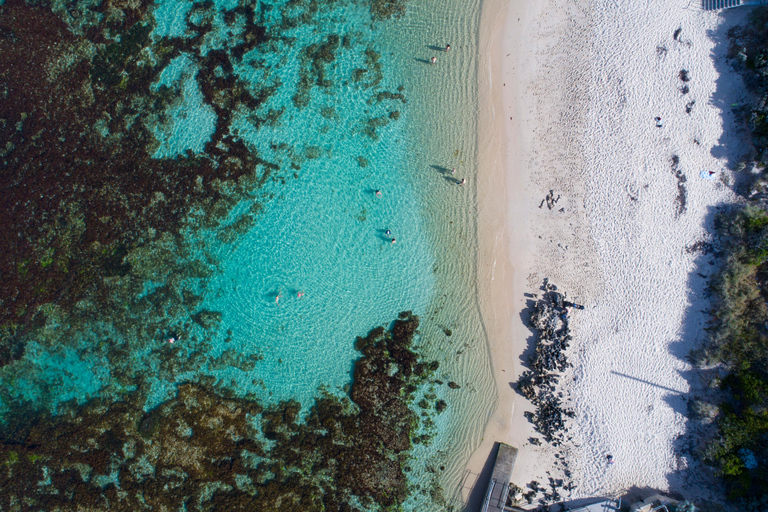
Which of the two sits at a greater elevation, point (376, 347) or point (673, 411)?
point (673, 411)

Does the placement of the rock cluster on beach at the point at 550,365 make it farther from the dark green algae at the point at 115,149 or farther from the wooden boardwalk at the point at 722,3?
the wooden boardwalk at the point at 722,3

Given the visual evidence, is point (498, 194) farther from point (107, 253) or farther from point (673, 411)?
point (107, 253)

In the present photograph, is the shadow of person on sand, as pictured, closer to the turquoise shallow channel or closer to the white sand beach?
the turquoise shallow channel

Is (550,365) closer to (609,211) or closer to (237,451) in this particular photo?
(609,211)

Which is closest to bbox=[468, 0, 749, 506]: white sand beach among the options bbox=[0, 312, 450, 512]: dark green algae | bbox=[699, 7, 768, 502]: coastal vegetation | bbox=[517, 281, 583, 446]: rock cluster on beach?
bbox=[517, 281, 583, 446]: rock cluster on beach

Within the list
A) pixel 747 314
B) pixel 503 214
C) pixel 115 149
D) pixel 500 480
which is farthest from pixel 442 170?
pixel 115 149

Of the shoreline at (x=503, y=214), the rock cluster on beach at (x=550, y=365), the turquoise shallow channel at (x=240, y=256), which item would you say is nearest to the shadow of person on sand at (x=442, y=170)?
the turquoise shallow channel at (x=240, y=256)

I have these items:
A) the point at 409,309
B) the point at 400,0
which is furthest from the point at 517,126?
the point at 409,309
